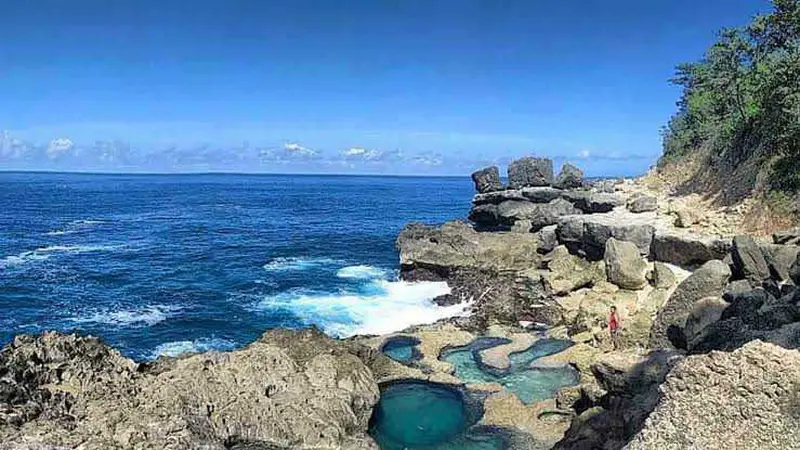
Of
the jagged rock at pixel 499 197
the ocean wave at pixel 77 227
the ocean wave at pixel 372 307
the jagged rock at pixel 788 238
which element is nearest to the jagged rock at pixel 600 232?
the jagged rock at pixel 788 238

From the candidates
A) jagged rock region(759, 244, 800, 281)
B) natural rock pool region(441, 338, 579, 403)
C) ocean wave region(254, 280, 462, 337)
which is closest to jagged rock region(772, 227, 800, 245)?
jagged rock region(759, 244, 800, 281)

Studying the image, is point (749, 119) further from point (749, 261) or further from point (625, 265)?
point (749, 261)

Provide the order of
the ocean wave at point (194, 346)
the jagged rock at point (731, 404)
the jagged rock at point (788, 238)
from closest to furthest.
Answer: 1. the jagged rock at point (731, 404)
2. the jagged rock at point (788, 238)
3. the ocean wave at point (194, 346)

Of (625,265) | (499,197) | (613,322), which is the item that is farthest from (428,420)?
(499,197)

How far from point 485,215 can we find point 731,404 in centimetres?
6792

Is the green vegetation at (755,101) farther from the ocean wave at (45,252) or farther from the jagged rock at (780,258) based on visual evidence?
the ocean wave at (45,252)

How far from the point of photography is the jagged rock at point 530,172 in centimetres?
8000

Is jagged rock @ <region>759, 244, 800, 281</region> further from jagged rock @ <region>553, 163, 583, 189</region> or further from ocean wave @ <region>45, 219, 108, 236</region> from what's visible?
ocean wave @ <region>45, 219, 108, 236</region>

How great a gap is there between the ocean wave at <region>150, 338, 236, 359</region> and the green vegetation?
31.7m

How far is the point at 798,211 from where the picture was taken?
108ft

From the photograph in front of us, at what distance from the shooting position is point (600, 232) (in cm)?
3966

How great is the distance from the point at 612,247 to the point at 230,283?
26.4m

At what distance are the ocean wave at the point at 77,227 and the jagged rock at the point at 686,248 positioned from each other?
60924 millimetres

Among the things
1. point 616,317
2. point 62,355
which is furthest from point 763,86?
point 62,355
